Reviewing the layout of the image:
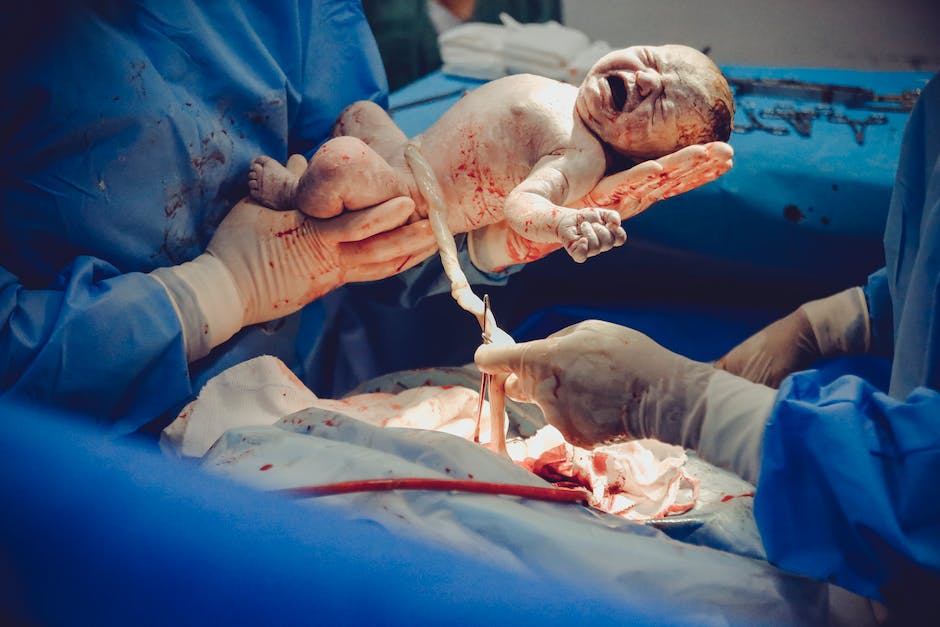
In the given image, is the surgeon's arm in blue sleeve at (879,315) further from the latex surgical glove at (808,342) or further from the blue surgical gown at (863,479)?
the blue surgical gown at (863,479)

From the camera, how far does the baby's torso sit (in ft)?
4.97

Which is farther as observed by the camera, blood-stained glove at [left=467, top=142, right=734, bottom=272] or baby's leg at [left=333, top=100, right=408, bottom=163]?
baby's leg at [left=333, top=100, right=408, bottom=163]

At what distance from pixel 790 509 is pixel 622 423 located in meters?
0.30

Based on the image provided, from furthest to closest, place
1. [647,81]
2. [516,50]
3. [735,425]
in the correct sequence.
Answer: [516,50] → [647,81] → [735,425]

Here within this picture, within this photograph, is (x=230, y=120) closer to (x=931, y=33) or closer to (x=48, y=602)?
(x=48, y=602)

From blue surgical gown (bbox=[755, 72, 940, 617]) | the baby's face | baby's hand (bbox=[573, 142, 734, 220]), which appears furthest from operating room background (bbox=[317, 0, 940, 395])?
blue surgical gown (bbox=[755, 72, 940, 617])

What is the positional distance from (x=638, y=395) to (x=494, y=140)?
71 cm

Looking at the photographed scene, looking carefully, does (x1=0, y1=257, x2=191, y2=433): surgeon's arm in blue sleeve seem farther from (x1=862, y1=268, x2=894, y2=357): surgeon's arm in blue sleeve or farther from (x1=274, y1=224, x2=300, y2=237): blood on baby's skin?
(x1=862, y1=268, x2=894, y2=357): surgeon's arm in blue sleeve

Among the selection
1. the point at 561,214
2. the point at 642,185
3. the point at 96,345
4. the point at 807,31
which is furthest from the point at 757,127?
the point at 96,345

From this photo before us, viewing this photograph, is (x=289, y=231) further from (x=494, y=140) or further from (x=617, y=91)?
(x=617, y=91)

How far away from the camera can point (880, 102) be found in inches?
94.4

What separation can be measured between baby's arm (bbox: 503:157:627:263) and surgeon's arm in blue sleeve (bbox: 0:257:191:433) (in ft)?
2.35

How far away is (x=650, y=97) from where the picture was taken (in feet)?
4.47

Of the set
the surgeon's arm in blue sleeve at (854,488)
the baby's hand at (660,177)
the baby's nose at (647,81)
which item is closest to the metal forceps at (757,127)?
the baby's hand at (660,177)
